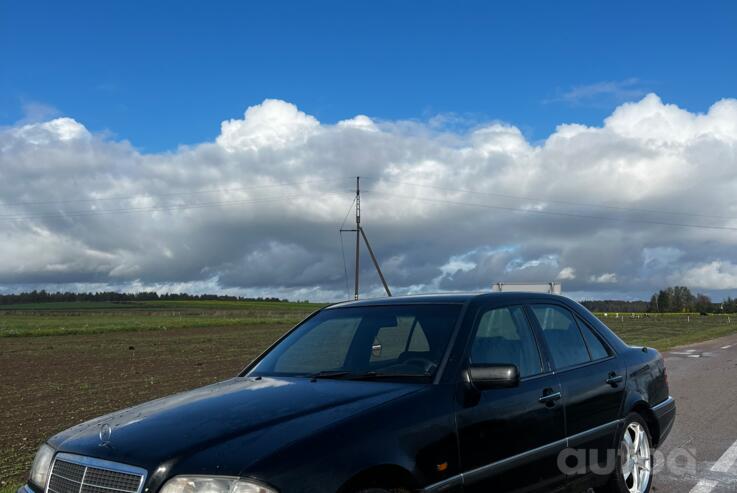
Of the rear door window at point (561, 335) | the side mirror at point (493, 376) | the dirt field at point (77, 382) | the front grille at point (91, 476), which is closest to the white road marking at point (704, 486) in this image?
the rear door window at point (561, 335)

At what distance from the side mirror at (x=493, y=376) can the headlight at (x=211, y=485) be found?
137 centimetres

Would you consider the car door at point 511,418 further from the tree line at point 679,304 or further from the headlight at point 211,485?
the tree line at point 679,304

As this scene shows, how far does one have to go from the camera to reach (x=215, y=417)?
3.39m

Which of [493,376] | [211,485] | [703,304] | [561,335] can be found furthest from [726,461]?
[703,304]

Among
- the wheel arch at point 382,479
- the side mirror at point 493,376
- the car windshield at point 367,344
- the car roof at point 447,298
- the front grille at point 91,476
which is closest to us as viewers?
the front grille at point 91,476

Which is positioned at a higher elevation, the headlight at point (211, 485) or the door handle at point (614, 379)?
the door handle at point (614, 379)

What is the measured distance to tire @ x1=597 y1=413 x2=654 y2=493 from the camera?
499 cm

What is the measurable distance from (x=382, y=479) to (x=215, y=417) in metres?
0.85

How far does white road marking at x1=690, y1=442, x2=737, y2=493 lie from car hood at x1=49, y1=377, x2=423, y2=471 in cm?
306

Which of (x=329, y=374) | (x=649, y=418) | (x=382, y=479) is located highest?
(x=329, y=374)

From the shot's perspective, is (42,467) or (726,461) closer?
(42,467)

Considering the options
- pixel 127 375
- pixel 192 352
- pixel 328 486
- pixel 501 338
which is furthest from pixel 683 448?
pixel 192 352

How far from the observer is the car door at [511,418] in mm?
3738

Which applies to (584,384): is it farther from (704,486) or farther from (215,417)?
(215,417)
